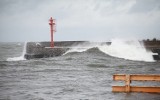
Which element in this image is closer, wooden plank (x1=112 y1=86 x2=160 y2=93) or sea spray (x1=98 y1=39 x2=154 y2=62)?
wooden plank (x1=112 y1=86 x2=160 y2=93)

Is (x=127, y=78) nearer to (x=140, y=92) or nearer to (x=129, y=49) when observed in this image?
(x=140, y=92)

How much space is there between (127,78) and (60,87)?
126 inches

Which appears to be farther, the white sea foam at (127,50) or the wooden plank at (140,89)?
the white sea foam at (127,50)

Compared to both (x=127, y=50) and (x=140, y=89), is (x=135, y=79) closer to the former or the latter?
(x=140, y=89)

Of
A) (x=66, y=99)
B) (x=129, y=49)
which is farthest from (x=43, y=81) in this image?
(x=129, y=49)

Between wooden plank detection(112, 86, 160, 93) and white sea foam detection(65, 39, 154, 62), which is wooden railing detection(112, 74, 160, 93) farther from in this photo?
white sea foam detection(65, 39, 154, 62)

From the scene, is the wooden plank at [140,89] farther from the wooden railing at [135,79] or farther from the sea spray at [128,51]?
the sea spray at [128,51]

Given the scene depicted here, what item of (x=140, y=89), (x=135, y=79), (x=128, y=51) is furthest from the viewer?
(x=128, y=51)

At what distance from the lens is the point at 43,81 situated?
1295cm

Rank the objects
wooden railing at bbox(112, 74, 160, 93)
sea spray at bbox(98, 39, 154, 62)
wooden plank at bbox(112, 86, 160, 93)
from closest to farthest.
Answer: wooden railing at bbox(112, 74, 160, 93)
wooden plank at bbox(112, 86, 160, 93)
sea spray at bbox(98, 39, 154, 62)

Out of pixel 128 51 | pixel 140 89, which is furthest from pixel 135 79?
pixel 128 51

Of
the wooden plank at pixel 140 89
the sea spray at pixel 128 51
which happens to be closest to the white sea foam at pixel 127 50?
the sea spray at pixel 128 51

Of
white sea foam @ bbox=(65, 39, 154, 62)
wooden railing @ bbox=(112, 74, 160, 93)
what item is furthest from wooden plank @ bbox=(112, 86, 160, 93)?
white sea foam @ bbox=(65, 39, 154, 62)

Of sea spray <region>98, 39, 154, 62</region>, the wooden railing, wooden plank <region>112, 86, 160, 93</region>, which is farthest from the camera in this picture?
sea spray <region>98, 39, 154, 62</region>
